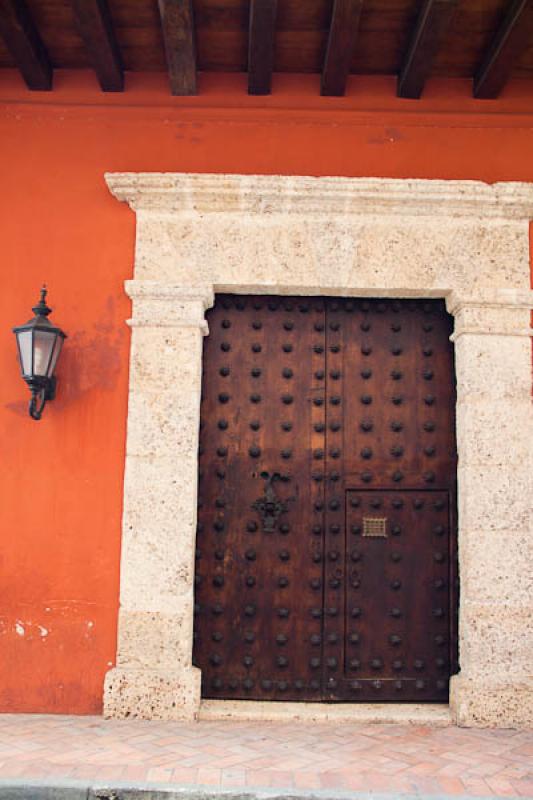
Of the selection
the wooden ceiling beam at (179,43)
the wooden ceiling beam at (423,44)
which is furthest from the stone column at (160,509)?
the wooden ceiling beam at (423,44)

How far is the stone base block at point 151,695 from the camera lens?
4051mm

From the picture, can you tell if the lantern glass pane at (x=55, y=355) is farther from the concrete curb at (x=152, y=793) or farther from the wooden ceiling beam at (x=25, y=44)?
the concrete curb at (x=152, y=793)

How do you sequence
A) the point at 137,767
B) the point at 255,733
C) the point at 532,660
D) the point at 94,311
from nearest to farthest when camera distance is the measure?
the point at 137,767
the point at 255,733
the point at 532,660
the point at 94,311

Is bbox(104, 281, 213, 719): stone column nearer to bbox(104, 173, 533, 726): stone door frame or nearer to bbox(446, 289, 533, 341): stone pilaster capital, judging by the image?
bbox(104, 173, 533, 726): stone door frame

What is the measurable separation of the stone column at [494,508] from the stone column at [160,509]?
142 centimetres

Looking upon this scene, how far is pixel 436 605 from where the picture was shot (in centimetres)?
A: 435

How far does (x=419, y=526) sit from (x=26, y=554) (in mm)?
2125

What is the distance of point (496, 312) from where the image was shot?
435cm

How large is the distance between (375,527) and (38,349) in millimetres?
2039

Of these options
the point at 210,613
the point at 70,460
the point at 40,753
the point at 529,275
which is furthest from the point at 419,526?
the point at 40,753

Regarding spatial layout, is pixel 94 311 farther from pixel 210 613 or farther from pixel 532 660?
pixel 532 660

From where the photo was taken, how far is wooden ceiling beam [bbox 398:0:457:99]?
12.8ft

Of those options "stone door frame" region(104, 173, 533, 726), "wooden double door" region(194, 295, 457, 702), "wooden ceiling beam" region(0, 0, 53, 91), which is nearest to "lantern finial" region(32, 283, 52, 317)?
"stone door frame" region(104, 173, 533, 726)

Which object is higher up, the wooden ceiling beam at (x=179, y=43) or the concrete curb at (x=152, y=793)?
the wooden ceiling beam at (x=179, y=43)
